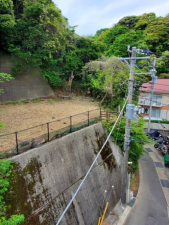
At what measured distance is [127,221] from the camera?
7.89 meters

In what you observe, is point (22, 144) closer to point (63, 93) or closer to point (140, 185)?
point (140, 185)

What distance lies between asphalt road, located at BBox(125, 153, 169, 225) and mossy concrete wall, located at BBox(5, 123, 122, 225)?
1367mm

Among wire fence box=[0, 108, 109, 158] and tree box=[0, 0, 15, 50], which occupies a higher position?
tree box=[0, 0, 15, 50]

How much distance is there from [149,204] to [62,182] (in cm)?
639

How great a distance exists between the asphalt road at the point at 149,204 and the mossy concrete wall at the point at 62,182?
1.37 meters

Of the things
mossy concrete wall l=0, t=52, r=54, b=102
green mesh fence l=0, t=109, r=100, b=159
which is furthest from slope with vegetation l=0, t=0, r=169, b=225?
green mesh fence l=0, t=109, r=100, b=159

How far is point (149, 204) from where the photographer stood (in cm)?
915

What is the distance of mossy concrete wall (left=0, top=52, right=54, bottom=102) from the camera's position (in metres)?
14.7

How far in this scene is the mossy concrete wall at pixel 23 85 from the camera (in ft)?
48.1

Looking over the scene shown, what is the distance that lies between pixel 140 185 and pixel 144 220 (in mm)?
3026

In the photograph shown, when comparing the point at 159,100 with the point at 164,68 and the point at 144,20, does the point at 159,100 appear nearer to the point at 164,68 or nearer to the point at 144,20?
the point at 164,68

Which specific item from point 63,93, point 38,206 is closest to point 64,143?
point 38,206

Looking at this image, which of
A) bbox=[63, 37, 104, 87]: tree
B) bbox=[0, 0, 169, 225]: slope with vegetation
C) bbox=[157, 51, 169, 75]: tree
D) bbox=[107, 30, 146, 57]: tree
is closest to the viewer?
bbox=[0, 0, 169, 225]: slope with vegetation

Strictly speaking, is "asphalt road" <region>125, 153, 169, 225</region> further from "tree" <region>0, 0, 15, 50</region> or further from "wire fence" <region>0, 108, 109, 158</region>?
"tree" <region>0, 0, 15, 50</region>
